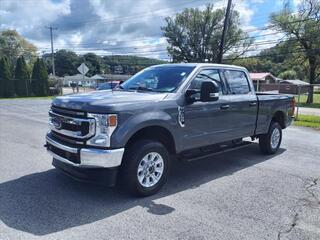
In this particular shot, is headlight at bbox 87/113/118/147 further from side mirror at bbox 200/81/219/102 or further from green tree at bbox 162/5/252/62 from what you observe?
green tree at bbox 162/5/252/62

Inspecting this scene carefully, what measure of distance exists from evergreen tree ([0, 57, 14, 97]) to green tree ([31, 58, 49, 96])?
7.84 feet

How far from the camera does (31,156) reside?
22.5ft

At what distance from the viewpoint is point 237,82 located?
6.50 metres

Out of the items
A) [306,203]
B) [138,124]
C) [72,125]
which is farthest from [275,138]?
[72,125]

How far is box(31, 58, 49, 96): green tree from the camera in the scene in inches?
1485

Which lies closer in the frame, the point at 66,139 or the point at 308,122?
the point at 66,139

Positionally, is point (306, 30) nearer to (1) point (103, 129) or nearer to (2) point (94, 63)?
(1) point (103, 129)

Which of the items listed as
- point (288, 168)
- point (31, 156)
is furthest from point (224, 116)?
point (31, 156)

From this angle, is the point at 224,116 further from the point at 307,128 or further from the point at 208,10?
the point at 208,10

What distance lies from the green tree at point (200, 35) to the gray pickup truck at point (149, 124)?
174 ft

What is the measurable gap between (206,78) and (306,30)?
32.9 metres

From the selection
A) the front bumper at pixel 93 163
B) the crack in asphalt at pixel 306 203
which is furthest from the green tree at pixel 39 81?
the crack in asphalt at pixel 306 203

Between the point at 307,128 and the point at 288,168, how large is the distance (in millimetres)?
6907

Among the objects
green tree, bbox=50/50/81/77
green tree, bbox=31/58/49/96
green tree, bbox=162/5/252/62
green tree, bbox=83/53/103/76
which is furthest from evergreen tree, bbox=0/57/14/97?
green tree, bbox=83/53/103/76
